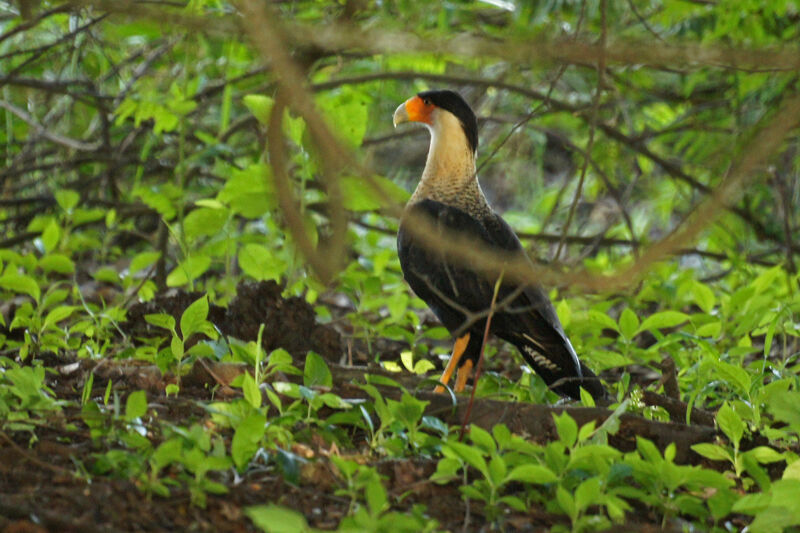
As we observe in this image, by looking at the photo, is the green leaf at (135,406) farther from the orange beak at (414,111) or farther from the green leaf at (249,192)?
the orange beak at (414,111)

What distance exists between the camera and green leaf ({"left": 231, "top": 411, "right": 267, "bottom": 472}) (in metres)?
2.11

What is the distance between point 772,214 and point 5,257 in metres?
4.59

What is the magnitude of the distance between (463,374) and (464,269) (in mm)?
452

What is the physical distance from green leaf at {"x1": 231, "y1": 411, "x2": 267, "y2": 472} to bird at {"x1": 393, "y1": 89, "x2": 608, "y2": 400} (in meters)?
1.00

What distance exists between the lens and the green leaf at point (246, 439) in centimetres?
211

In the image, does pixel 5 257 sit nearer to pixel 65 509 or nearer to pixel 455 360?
pixel 455 360

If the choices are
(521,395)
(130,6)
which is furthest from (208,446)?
(521,395)

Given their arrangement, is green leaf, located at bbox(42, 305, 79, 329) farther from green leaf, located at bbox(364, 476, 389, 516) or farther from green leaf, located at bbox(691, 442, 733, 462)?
green leaf, located at bbox(691, 442, 733, 462)

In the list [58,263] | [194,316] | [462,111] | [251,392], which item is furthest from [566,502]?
[58,263]

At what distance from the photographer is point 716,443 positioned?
2590mm

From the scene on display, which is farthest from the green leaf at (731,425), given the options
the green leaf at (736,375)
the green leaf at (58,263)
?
the green leaf at (58,263)

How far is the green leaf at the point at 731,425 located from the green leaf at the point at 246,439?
3.89 ft

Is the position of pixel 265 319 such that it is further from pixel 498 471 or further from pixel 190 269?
pixel 498 471

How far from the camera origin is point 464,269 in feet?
12.0
